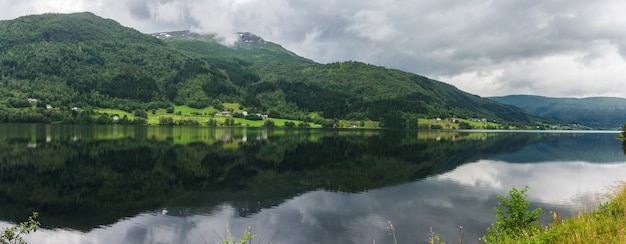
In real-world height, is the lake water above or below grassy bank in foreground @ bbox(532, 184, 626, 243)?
below

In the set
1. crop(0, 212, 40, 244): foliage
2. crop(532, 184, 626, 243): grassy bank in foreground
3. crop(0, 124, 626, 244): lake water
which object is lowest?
crop(0, 124, 626, 244): lake water

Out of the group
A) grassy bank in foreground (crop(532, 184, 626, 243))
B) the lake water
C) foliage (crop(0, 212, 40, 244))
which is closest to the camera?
grassy bank in foreground (crop(532, 184, 626, 243))

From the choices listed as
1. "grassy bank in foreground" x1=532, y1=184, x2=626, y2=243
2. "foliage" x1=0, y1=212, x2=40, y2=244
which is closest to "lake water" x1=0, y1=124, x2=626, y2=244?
"foliage" x1=0, y1=212, x2=40, y2=244

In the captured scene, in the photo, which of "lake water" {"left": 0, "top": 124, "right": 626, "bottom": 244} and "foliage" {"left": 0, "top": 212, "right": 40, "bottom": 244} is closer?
"foliage" {"left": 0, "top": 212, "right": 40, "bottom": 244}

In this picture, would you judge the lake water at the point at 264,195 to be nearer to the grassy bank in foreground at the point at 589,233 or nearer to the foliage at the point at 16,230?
the foliage at the point at 16,230

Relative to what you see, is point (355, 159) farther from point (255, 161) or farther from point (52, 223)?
point (52, 223)

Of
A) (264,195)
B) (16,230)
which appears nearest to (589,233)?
(16,230)

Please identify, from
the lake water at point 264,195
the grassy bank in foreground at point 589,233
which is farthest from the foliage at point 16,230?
the grassy bank in foreground at point 589,233

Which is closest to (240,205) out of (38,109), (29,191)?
(29,191)

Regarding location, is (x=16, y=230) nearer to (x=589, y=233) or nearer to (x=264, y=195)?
(x=589, y=233)

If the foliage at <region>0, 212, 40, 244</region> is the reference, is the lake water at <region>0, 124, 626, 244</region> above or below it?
below

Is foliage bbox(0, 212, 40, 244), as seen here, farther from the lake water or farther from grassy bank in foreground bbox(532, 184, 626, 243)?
grassy bank in foreground bbox(532, 184, 626, 243)

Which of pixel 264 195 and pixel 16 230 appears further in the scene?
pixel 264 195

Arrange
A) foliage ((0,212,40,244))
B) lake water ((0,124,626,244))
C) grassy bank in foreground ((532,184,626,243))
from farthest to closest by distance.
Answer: lake water ((0,124,626,244)), foliage ((0,212,40,244)), grassy bank in foreground ((532,184,626,243))
